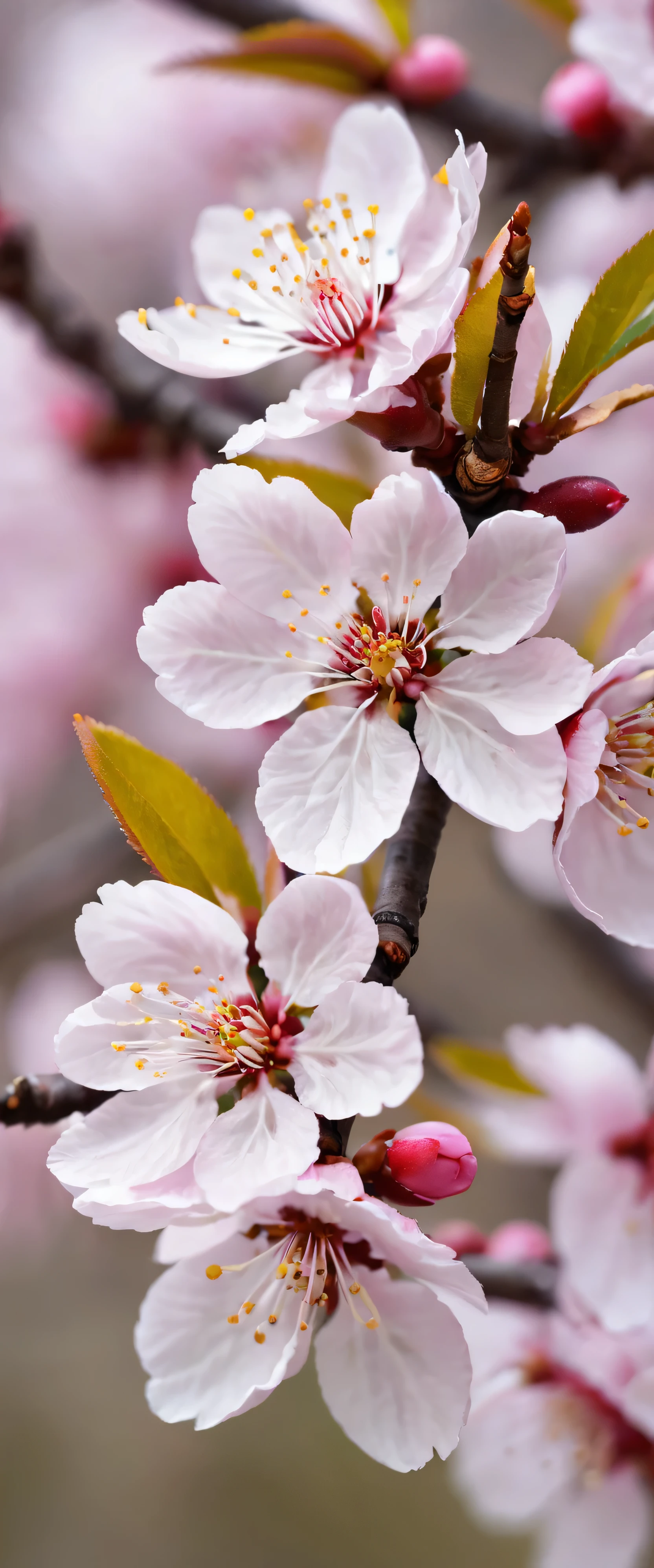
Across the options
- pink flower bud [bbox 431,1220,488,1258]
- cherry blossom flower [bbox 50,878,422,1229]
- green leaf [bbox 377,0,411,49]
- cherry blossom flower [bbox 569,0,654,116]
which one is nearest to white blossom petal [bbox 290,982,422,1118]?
cherry blossom flower [bbox 50,878,422,1229]

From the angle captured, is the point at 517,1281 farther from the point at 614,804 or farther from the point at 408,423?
the point at 408,423

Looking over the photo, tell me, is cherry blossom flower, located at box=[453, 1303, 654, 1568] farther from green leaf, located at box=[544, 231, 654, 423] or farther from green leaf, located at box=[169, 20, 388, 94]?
green leaf, located at box=[169, 20, 388, 94]

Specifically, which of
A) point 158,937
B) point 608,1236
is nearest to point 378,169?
point 158,937

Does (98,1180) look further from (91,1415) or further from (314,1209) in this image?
(91,1415)

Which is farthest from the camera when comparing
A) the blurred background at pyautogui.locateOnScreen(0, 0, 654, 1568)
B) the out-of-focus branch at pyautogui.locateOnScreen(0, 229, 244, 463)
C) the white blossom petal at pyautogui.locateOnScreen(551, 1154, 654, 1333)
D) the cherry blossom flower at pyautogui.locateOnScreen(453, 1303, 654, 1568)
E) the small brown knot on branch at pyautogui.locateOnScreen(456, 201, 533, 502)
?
the blurred background at pyautogui.locateOnScreen(0, 0, 654, 1568)

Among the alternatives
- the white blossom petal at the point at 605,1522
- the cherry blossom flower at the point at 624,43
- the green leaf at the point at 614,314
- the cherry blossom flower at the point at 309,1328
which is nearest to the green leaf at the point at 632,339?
the green leaf at the point at 614,314

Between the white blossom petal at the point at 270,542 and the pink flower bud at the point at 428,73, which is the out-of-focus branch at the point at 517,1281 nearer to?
the white blossom petal at the point at 270,542
